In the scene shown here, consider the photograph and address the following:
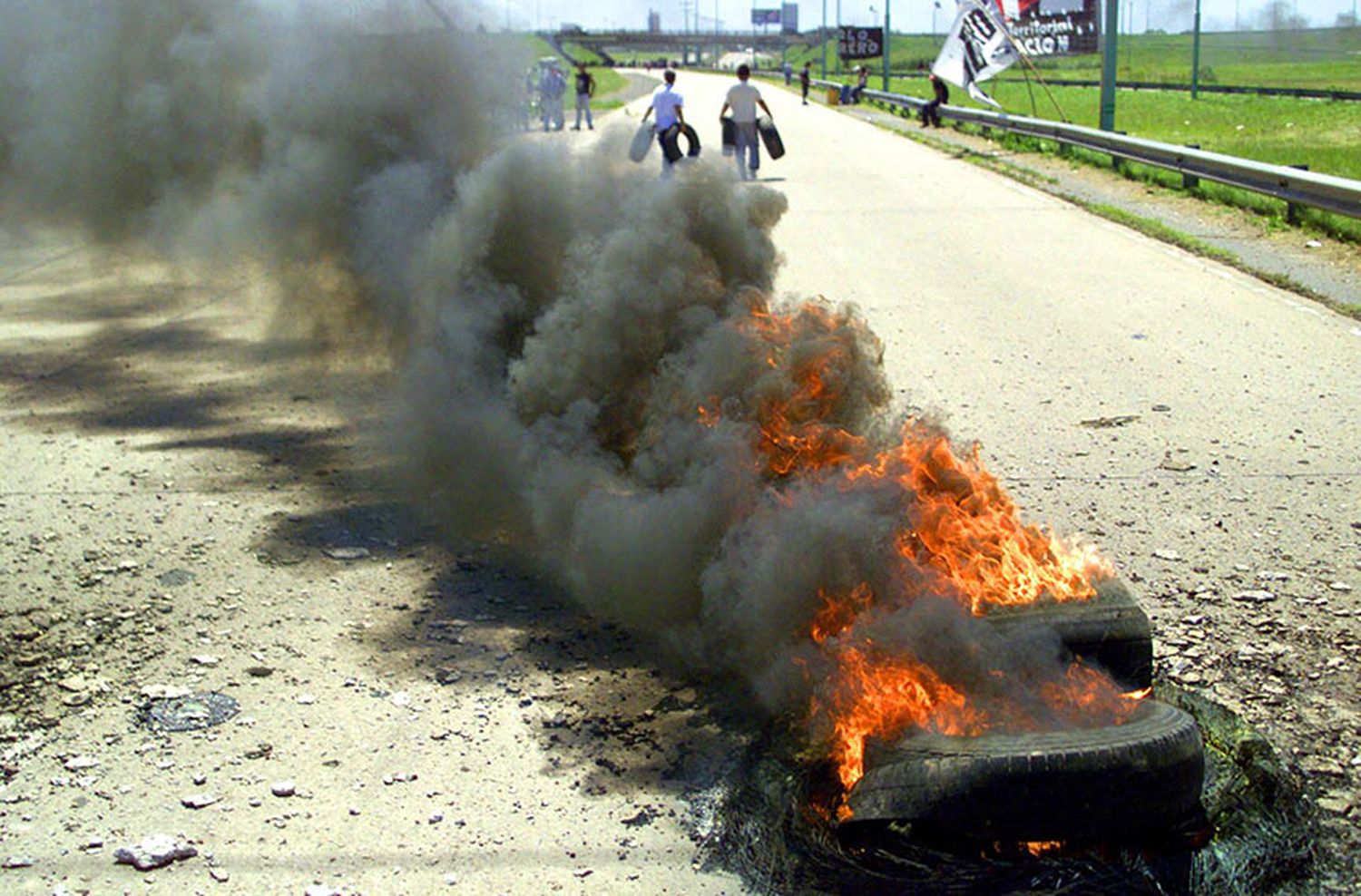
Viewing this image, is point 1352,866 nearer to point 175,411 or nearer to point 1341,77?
point 175,411

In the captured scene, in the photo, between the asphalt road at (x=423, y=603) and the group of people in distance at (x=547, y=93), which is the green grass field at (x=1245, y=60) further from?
the asphalt road at (x=423, y=603)

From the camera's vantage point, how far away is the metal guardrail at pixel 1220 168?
13.7 m

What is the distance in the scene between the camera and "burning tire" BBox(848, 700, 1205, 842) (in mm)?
3506

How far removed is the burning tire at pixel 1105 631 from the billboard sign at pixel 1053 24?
24905mm

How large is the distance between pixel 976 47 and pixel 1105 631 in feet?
87.3

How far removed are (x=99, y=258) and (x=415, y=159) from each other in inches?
196

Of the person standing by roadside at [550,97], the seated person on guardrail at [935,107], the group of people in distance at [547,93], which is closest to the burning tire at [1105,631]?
the group of people in distance at [547,93]

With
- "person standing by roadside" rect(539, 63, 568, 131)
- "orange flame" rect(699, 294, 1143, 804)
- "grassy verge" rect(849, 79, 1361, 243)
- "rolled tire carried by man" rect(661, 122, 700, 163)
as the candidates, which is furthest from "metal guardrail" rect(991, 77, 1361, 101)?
"orange flame" rect(699, 294, 1143, 804)

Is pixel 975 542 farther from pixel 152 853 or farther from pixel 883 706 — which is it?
pixel 152 853

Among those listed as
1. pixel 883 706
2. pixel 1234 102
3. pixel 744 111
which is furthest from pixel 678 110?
pixel 1234 102

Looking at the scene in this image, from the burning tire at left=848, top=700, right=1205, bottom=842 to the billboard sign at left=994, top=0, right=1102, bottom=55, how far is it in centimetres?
2572

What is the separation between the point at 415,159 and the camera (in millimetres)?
7238

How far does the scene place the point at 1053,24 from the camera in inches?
1089

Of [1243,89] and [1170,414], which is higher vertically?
[1243,89]
